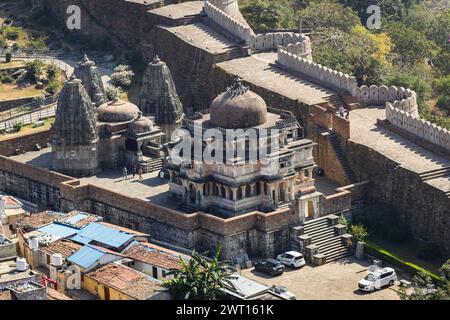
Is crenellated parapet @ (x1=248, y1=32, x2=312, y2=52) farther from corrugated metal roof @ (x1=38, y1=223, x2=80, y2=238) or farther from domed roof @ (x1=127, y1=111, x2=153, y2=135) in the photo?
corrugated metal roof @ (x1=38, y1=223, x2=80, y2=238)

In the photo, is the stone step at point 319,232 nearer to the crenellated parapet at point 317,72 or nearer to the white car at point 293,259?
the white car at point 293,259

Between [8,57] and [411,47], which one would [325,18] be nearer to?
[411,47]

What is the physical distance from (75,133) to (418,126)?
18521mm

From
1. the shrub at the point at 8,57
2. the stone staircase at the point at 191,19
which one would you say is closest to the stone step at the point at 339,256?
the stone staircase at the point at 191,19

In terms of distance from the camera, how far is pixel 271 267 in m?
82.1

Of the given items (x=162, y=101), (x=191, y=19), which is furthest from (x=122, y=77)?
(x=162, y=101)

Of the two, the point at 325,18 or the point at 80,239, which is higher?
the point at 325,18

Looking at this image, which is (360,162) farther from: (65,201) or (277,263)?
(65,201)

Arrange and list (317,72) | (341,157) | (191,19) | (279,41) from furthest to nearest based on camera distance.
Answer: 1. (191,19)
2. (279,41)
3. (317,72)
4. (341,157)

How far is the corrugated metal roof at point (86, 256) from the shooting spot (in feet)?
264

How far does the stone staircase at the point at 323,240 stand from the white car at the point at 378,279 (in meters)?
3.71

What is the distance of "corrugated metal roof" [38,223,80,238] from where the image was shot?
278 feet

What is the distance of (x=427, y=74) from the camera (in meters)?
112

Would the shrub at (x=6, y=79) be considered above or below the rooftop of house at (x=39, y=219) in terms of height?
above
